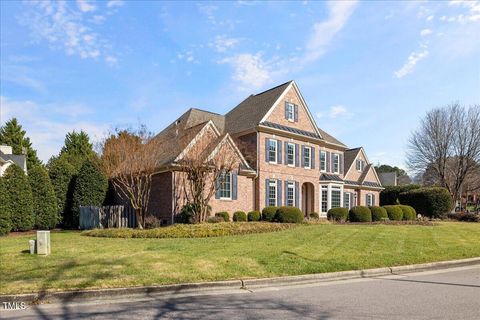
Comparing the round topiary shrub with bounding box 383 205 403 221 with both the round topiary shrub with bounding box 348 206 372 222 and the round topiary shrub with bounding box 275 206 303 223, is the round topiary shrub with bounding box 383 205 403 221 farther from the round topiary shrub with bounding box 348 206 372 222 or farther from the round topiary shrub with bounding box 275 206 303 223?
the round topiary shrub with bounding box 275 206 303 223

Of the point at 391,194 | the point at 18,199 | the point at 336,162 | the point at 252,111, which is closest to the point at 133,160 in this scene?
the point at 18,199

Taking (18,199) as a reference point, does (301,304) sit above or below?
below

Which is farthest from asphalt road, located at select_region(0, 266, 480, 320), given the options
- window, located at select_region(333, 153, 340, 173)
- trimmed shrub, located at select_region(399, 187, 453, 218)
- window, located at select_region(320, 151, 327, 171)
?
trimmed shrub, located at select_region(399, 187, 453, 218)

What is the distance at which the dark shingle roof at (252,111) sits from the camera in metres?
28.0

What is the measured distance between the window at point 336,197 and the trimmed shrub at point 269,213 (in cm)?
971

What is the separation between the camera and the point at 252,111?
2958cm

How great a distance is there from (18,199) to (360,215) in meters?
21.4

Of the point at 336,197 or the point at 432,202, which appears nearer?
the point at 336,197

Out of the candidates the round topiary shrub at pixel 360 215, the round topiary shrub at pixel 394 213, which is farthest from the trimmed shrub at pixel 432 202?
the round topiary shrub at pixel 360 215

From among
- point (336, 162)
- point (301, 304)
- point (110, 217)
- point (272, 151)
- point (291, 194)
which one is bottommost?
point (301, 304)

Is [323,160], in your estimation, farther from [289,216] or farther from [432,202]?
[289,216]

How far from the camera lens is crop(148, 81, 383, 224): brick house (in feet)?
73.8

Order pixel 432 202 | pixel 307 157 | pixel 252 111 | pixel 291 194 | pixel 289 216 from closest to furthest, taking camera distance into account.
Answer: pixel 289 216 → pixel 291 194 → pixel 252 111 → pixel 307 157 → pixel 432 202

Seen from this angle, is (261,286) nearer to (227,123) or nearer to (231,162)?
(231,162)
